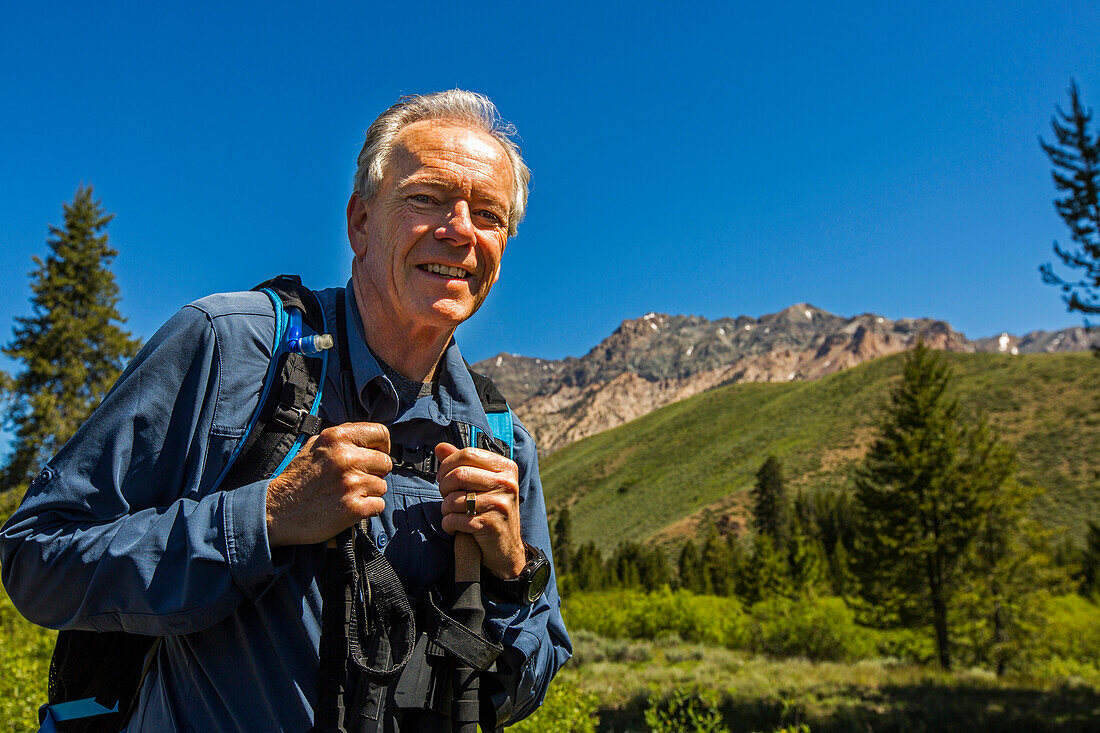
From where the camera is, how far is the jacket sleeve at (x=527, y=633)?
6.22ft

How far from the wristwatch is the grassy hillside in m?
72.6

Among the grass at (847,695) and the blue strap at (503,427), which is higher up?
the blue strap at (503,427)

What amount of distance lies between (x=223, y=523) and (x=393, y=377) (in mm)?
652

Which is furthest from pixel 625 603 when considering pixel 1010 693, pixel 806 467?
pixel 806 467

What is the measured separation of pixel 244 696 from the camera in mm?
1555

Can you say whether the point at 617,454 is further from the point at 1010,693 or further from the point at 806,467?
the point at 1010,693

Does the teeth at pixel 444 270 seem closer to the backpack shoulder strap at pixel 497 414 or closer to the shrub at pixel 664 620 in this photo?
the backpack shoulder strap at pixel 497 414

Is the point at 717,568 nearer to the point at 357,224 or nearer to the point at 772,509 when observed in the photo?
the point at 772,509

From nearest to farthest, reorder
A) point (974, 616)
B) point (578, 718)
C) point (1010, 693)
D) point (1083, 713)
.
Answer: point (578, 718)
point (1083, 713)
point (1010, 693)
point (974, 616)

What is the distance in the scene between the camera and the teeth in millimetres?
1918

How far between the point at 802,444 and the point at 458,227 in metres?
124

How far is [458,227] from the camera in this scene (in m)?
1.92

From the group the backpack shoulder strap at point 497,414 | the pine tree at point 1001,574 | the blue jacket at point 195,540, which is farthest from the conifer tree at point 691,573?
the blue jacket at point 195,540

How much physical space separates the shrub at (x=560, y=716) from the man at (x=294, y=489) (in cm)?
396
